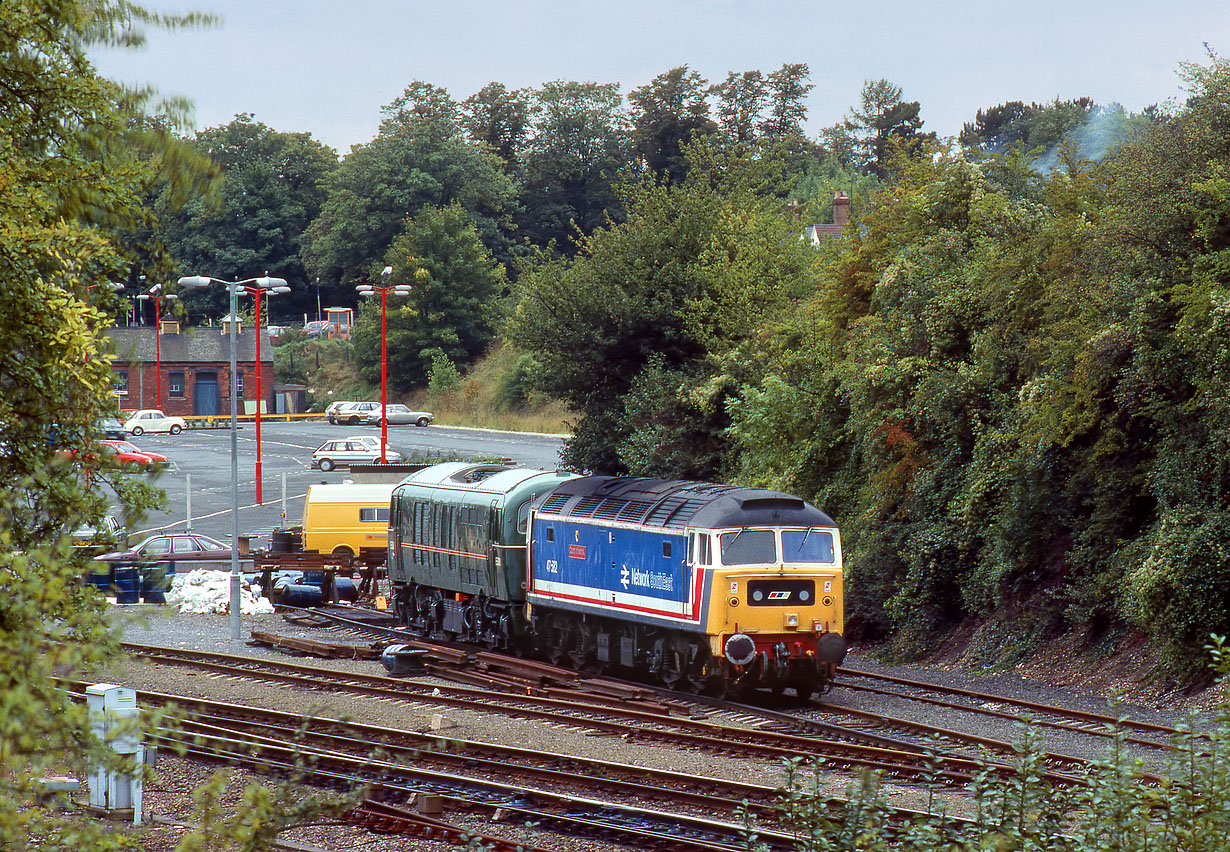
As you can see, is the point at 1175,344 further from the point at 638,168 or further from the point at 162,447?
the point at 638,168

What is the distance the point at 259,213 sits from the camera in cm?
9500

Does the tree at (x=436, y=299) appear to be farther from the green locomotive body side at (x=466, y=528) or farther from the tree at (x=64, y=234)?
the tree at (x=64, y=234)

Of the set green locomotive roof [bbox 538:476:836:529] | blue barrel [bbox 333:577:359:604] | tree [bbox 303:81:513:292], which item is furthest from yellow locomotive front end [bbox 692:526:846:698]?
tree [bbox 303:81:513:292]

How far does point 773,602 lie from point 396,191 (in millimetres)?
74536

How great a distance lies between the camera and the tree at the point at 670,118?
8825 centimetres

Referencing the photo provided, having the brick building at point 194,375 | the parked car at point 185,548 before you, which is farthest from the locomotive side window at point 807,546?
the brick building at point 194,375

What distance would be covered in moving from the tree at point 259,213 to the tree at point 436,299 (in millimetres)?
14713

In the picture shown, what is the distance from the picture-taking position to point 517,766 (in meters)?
14.9

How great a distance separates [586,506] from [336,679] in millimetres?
5504

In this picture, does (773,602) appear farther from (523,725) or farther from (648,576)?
(523,725)

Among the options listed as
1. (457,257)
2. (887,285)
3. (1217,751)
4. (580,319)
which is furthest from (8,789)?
(457,257)

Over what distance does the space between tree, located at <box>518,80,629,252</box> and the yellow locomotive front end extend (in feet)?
258

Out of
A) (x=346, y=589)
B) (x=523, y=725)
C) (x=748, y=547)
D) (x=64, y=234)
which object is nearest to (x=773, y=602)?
(x=748, y=547)

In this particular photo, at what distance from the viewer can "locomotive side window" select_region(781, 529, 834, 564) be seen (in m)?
19.0
